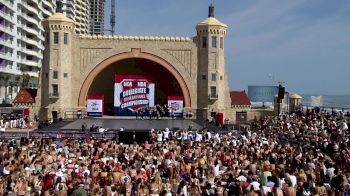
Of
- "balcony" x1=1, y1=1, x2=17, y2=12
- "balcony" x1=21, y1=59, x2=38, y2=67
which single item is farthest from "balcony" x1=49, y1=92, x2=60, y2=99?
"balcony" x1=21, y1=59, x2=38, y2=67

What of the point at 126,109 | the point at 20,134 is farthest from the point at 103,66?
the point at 20,134

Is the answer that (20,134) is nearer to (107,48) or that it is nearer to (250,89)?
(107,48)

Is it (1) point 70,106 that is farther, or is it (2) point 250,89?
(2) point 250,89

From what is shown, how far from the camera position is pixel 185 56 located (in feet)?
171

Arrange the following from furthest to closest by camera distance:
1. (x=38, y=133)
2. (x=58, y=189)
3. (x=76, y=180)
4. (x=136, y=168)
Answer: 1. (x=38, y=133)
2. (x=136, y=168)
3. (x=76, y=180)
4. (x=58, y=189)

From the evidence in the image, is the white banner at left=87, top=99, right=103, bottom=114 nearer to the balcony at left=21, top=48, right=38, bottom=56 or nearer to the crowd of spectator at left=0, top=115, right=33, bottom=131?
the crowd of spectator at left=0, top=115, right=33, bottom=131

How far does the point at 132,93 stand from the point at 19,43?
40.5m

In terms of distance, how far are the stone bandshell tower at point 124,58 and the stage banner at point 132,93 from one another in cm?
228

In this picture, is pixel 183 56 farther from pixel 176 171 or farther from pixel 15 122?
pixel 176 171

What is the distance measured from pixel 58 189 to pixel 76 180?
1296mm

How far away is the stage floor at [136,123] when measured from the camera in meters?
42.2

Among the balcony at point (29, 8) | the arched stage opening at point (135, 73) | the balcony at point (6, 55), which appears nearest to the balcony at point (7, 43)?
the balcony at point (6, 55)

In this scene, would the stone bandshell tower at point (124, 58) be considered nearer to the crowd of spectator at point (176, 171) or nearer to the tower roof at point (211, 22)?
the tower roof at point (211, 22)

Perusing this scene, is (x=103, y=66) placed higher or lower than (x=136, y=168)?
higher
